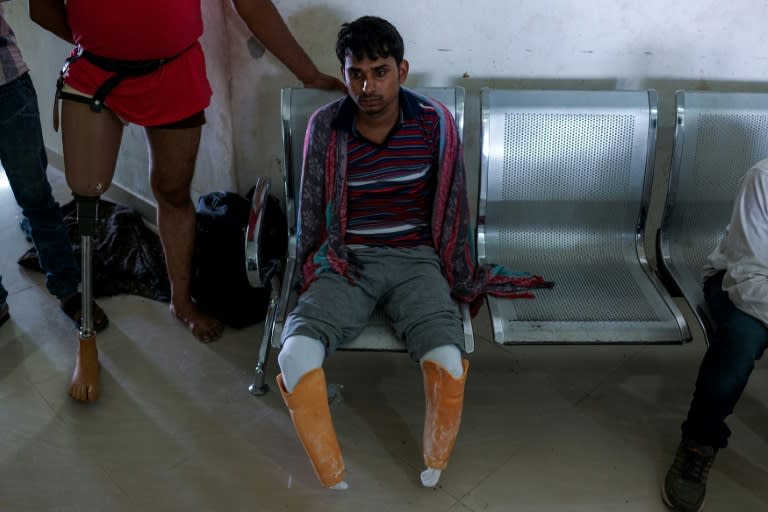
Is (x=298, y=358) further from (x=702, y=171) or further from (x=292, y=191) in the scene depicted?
(x=702, y=171)

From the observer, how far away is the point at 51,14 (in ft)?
7.19

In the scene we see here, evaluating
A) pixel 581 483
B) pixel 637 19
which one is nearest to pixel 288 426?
pixel 581 483

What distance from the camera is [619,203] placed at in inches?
93.0

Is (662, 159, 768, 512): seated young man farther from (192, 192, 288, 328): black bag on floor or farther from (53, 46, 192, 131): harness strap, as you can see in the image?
(53, 46, 192, 131): harness strap

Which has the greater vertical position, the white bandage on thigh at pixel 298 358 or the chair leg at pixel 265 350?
the white bandage on thigh at pixel 298 358

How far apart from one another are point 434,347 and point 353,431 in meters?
0.49

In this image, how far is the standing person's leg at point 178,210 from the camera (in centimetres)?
234

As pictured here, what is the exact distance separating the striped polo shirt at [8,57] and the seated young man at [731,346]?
2.11 m

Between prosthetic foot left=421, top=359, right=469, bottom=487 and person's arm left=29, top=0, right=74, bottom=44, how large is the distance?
4.67 ft

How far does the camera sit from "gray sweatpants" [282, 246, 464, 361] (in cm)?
198

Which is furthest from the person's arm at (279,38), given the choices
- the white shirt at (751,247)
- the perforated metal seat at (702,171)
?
the white shirt at (751,247)

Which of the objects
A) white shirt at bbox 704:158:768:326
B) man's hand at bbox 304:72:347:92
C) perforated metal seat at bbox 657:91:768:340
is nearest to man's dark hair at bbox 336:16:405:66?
man's hand at bbox 304:72:347:92

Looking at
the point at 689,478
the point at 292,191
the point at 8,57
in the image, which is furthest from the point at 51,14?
the point at 689,478

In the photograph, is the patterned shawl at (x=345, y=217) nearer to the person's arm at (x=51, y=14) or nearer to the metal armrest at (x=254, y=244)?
the metal armrest at (x=254, y=244)
